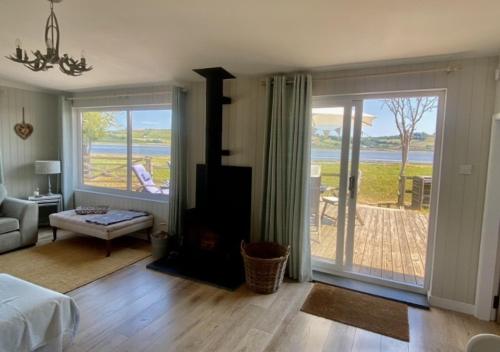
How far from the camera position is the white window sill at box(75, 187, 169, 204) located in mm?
4499

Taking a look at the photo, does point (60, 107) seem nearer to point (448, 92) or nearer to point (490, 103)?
point (448, 92)

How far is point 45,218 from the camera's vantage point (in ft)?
16.7

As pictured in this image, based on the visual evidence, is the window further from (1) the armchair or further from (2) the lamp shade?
(1) the armchair

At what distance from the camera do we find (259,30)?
221cm

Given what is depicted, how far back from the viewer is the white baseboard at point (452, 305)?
2.71 meters

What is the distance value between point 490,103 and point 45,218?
251 inches

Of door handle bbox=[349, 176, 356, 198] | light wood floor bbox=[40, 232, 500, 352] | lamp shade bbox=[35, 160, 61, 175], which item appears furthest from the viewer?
lamp shade bbox=[35, 160, 61, 175]

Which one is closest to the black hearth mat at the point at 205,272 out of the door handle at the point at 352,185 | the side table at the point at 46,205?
the door handle at the point at 352,185

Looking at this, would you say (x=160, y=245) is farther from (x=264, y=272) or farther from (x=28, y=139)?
(x=28, y=139)

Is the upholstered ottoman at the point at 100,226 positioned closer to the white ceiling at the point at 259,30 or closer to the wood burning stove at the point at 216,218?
the wood burning stove at the point at 216,218

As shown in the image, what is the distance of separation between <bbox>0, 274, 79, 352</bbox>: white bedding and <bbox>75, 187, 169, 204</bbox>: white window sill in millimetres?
2407

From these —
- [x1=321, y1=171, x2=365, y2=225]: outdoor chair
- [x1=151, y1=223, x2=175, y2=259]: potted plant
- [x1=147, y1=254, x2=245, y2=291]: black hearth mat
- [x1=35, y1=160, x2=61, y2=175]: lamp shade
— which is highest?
[x1=35, y1=160, x2=61, y2=175]: lamp shade

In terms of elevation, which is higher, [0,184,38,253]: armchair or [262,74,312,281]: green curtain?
[262,74,312,281]: green curtain

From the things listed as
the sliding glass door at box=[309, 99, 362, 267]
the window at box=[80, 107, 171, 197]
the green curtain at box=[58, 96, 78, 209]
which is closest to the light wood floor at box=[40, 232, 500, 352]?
the sliding glass door at box=[309, 99, 362, 267]
